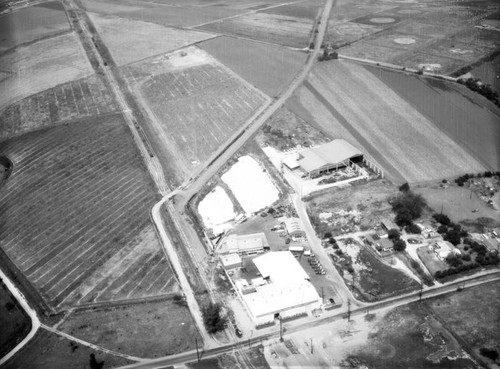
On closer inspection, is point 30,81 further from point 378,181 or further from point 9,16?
point 378,181

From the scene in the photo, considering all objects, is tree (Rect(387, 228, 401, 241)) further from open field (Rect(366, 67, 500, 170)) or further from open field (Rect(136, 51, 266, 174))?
open field (Rect(136, 51, 266, 174))

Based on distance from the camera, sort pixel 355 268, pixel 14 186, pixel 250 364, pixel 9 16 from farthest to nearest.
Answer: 1. pixel 9 16
2. pixel 14 186
3. pixel 355 268
4. pixel 250 364

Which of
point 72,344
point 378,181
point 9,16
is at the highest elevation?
point 9,16

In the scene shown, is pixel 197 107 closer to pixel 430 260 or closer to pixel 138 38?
pixel 138 38

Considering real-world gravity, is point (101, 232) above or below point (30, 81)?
below

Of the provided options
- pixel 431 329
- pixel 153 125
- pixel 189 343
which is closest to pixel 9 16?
pixel 153 125

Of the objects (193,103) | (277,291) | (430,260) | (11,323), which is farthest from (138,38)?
(430,260)

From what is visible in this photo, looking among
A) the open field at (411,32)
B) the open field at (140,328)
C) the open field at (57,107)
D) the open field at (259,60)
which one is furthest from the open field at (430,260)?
the open field at (57,107)
